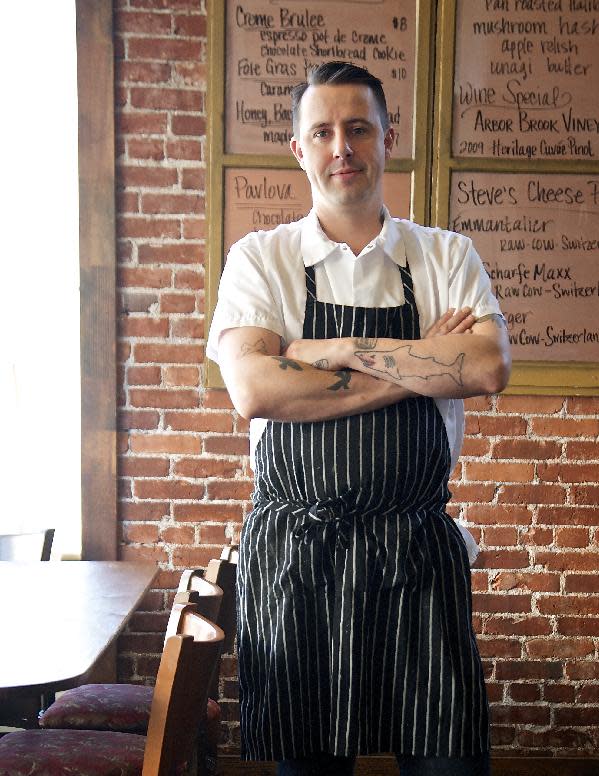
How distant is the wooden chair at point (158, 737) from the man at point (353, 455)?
0.13 meters

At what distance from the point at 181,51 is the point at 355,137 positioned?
1.35 meters

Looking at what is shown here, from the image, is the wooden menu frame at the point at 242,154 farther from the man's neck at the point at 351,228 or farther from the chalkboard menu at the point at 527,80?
the man's neck at the point at 351,228

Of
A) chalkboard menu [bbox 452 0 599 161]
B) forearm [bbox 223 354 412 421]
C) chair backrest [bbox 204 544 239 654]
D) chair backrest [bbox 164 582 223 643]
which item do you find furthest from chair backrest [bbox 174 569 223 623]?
chalkboard menu [bbox 452 0 599 161]

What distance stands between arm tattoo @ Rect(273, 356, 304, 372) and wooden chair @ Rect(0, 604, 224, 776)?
1.55 ft

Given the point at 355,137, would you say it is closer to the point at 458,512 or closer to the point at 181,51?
the point at 181,51

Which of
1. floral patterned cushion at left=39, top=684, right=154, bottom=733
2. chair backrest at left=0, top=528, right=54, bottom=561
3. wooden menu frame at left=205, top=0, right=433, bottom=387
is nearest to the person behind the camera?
floral patterned cushion at left=39, top=684, right=154, bottom=733

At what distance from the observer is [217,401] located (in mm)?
2846

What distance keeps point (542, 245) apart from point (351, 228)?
1.28 m

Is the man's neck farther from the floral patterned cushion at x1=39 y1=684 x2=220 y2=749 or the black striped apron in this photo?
the floral patterned cushion at x1=39 y1=684 x2=220 y2=749

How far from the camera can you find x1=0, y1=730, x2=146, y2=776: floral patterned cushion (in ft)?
5.65

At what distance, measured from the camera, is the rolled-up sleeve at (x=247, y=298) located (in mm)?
1673

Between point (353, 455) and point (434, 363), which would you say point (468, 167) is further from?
point (353, 455)

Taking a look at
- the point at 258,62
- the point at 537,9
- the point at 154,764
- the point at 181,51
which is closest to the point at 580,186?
the point at 537,9

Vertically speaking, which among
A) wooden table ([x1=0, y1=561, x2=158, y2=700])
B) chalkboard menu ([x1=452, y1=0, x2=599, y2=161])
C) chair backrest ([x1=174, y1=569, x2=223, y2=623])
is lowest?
wooden table ([x1=0, y1=561, x2=158, y2=700])
